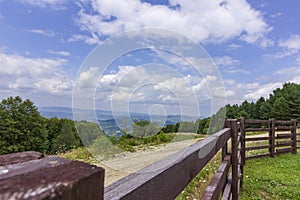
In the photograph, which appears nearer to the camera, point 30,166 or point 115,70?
point 30,166

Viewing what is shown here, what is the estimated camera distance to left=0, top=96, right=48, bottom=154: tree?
48.3 feet

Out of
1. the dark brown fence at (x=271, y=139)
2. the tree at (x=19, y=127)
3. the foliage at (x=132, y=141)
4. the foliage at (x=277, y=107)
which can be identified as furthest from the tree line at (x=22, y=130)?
the foliage at (x=277, y=107)

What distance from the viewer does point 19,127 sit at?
A: 48.8ft

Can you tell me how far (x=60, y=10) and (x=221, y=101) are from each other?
1023cm

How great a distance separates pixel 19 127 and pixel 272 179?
1428cm

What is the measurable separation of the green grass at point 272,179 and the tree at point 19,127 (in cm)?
1327

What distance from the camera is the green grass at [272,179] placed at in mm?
4156

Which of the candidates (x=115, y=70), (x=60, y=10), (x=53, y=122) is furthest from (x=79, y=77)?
(x=53, y=122)

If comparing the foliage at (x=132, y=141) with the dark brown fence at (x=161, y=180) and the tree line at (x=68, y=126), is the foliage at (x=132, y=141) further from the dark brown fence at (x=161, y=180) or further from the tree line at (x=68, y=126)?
the dark brown fence at (x=161, y=180)

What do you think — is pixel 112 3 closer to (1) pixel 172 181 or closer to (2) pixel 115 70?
(2) pixel 115 70

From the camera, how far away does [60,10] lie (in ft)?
35.5

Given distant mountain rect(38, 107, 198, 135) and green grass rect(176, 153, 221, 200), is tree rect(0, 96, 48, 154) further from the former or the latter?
distant mountain rect(38, 107, 198, 135)

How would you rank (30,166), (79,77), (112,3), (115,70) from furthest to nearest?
(112,3)
(115,70)
(79,77)
(30,166)

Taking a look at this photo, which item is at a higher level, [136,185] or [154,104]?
[154,104]
